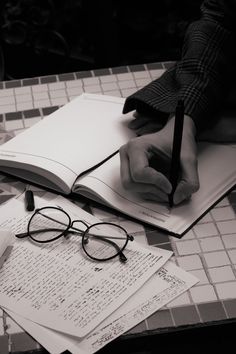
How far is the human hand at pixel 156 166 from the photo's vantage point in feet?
3.03

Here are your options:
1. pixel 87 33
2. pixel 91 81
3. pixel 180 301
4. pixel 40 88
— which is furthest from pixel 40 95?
pixel 87 33

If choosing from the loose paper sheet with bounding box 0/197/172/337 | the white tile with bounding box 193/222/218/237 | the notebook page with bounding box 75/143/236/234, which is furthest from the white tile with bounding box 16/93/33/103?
the white tile with bounding box 193/222/218/237

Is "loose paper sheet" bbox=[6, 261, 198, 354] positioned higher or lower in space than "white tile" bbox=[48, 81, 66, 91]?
higher

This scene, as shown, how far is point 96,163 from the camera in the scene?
1.03 meters

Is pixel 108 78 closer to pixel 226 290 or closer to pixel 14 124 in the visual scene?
pixel 14 124

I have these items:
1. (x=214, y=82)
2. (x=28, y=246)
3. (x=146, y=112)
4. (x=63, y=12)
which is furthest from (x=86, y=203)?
(x=63, y=12)

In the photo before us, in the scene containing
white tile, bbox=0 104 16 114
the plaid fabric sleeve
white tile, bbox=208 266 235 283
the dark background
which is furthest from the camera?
the dark background

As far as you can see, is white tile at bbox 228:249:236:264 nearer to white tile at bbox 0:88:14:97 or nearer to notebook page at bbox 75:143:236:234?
notebook page at bbox 75:143:236:234

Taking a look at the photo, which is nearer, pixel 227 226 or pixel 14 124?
pixel 227 226

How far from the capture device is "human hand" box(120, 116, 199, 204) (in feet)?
3.03

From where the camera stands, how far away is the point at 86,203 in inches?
38.6

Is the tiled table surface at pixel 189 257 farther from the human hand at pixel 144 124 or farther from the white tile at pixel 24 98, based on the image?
the human hand at pixel 144 124

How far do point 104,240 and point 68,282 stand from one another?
0.11 meters

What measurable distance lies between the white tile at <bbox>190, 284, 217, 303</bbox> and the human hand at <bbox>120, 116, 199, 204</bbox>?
0.59 ft
